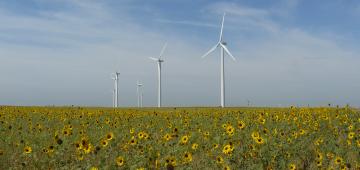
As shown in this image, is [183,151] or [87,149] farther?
[183,151]

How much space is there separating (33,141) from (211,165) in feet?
19.9

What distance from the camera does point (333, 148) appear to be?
12.1 meters

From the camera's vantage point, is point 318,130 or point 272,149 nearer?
point 272,149

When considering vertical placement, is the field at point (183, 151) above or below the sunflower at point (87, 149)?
below

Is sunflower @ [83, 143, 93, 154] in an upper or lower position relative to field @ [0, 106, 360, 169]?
upper

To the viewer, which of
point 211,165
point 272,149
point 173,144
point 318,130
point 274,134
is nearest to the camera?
point 211,165

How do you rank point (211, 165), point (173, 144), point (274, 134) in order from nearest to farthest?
1. point (211, 165)
2. point (173, 144)
3. point (274, 134)

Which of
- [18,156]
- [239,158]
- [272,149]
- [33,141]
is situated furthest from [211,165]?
[33,141]

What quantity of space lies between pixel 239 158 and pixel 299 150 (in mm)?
2141

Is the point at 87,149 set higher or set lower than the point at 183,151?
higher

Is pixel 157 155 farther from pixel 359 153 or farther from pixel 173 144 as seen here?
pixel 359 153

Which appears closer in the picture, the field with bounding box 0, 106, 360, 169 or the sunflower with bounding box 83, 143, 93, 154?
the sunflower with bounding box 83, 143, 93, 154

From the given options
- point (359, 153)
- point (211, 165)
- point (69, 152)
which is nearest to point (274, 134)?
point (359, 153)

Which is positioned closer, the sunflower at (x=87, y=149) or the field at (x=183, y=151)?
the sunflower at (x=87, y=149)
